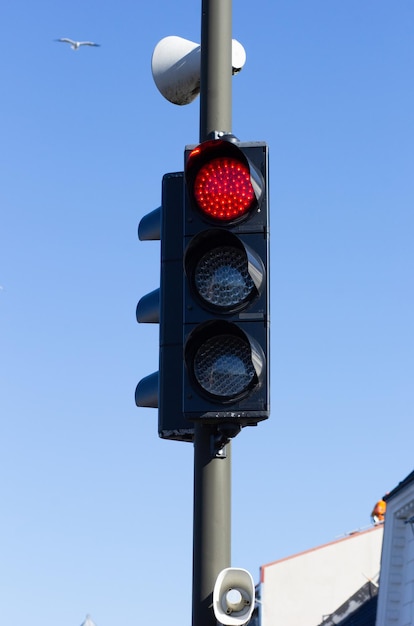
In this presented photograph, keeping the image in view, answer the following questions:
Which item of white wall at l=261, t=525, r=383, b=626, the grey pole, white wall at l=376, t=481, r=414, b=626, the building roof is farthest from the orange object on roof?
the grey pole

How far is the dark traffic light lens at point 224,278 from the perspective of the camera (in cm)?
521

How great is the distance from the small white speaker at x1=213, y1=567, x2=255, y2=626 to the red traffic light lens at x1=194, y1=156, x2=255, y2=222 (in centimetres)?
129

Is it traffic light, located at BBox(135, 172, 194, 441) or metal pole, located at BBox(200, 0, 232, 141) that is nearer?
traffic light, located at BBox(135, 172, 194, 441)

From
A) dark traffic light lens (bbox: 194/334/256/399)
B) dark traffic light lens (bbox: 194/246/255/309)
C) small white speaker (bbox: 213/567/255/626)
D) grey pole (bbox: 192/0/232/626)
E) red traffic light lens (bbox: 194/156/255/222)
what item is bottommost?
small white speaker (bbox: 213/567/255/626)

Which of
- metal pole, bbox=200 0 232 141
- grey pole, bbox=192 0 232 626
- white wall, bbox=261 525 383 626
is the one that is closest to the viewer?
grey pole, bbox=192 0 232 626

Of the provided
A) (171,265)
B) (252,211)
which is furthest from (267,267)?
(171,265)

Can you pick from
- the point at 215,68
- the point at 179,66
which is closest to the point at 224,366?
the point at 215,68

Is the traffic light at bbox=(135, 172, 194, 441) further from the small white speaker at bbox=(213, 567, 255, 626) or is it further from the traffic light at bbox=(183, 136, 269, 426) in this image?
the small white speaker at bbox=(213, 567, 255, 626)

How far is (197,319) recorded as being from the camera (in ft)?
17.1

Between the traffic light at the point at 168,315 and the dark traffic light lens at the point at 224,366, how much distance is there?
383 mm

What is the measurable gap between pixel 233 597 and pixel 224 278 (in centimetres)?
114

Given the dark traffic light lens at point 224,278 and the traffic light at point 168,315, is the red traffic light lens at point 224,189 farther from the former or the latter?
Result: the traffic light at point 168,315

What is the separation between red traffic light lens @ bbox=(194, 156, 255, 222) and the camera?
17.4ft

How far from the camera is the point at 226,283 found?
5.25 metres
